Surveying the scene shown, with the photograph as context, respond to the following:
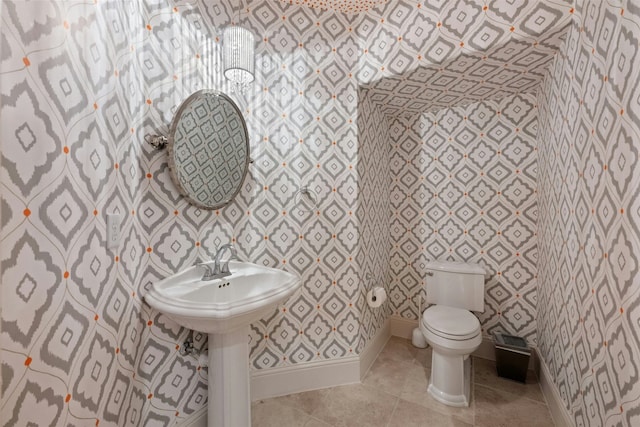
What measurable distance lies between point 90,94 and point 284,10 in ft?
4.43

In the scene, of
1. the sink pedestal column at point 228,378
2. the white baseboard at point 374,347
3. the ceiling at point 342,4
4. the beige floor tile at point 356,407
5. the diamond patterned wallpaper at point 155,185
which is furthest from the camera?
the white baseboard at point 374,347

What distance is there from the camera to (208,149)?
58.0 inches

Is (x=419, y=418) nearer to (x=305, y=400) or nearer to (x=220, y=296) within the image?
(x=305, y=400)

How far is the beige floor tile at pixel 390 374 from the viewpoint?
1.82 m

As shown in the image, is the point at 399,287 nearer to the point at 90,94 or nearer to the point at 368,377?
the point at 368,377

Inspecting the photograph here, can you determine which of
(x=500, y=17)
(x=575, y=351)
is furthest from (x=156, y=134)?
(x=575, y=351)

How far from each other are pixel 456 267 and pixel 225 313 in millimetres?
1801

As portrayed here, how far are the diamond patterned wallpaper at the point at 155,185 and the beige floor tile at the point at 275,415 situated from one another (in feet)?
0.82

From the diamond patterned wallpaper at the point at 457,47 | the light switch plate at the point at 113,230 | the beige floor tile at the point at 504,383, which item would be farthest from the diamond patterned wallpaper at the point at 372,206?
the light switch plate at the point at 113,230

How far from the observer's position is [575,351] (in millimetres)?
1280

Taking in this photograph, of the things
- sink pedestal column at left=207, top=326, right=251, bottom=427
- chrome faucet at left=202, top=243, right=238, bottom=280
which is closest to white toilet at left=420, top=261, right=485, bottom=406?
sink pedestal column at left=207, top=326, right=251, bottom=427

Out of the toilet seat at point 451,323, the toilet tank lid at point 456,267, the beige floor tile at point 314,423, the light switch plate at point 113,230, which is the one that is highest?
the light switch plate at point 113,230

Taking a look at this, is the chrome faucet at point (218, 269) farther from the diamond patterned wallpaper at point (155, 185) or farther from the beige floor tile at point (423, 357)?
the beige floor tile at point (423, 357)

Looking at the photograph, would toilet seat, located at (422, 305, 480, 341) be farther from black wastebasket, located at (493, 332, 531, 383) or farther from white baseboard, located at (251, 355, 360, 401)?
white baseboard, located at (251, 355, 360, 401)
